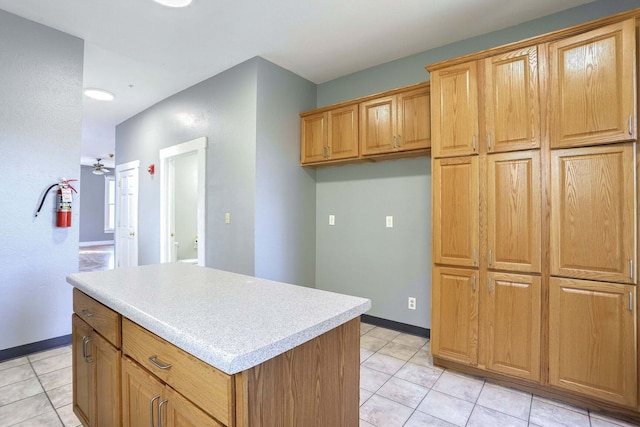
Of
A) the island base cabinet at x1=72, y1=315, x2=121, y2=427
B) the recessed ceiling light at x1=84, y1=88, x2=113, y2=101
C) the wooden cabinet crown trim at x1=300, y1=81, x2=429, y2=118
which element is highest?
the recessed ceiling light at x1=84, y1=88, x2=113, y2=101

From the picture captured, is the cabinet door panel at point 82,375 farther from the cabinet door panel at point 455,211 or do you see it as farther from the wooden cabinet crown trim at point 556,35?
the wooden cabinet crown trim at point 556,35

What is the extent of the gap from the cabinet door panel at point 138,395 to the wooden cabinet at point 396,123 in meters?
2.50

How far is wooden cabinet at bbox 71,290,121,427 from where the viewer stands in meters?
1.24

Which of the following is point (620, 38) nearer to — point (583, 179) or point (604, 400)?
point (583, 179)

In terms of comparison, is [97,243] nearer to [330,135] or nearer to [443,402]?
[330,135]

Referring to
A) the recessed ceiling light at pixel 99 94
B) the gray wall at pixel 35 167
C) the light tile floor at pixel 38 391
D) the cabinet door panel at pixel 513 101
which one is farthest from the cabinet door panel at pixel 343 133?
the recessed ceiling light at pixel 99 94

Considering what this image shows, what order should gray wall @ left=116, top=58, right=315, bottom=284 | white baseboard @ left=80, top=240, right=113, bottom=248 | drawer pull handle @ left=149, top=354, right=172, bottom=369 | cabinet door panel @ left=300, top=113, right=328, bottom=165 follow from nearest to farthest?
1. drawer pull handle @ left=149, top=354, right=172, bottom=369
2. gray wall @ left=116, top=58, right=315, bottom=284
3. cabinet door panel @ left=300, top=113, right=328, bottom=165
4. white baseboard @ left=80, top=240, right=113, bottom=248

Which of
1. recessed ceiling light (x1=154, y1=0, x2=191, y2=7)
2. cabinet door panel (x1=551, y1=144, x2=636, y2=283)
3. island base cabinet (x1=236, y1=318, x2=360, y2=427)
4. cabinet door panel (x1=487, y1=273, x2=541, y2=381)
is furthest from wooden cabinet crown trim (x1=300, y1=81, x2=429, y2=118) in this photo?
island base cabinet (x1=236, y1=318, x2=360, y2=427)

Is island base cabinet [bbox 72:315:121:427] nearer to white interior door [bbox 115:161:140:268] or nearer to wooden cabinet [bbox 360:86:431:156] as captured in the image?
wooden cabinet [bbox 360:86:431:156]

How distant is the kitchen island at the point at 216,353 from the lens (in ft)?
2.60

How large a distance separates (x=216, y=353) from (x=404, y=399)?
67.7 inches

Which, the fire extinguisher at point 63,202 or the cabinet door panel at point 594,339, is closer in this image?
the cabinet door panel at point 594,339

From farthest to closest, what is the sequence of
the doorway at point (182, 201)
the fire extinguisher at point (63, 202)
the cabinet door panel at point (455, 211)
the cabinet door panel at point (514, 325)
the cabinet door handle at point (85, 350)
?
the doorway at point (182, 201) < the fire extinguisher at point (63, 202) < the cabinet door panel at point (455, 211) < the cabinet door panel at point (514, 325) < the cabinet door handle at point (85, 350)

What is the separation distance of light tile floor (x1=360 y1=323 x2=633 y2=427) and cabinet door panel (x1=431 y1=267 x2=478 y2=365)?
0.62ft
